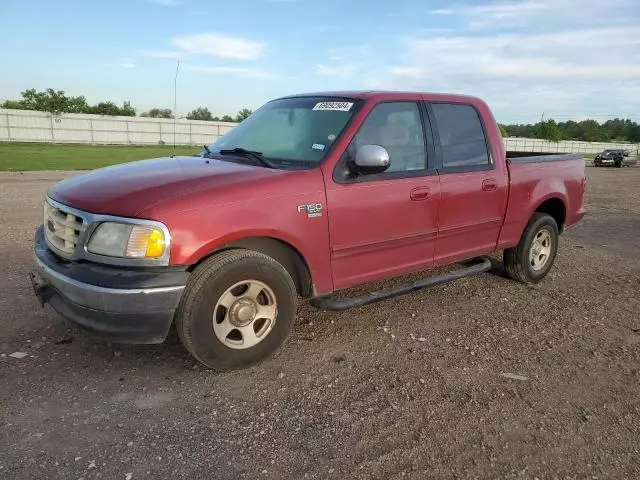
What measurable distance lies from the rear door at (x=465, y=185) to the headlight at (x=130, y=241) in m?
2.44

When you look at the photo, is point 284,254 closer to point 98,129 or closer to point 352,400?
point 352,400

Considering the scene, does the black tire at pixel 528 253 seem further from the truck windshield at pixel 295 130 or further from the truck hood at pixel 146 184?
the truck hood at pixel 146 184

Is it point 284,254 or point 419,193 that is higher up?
point 419,193

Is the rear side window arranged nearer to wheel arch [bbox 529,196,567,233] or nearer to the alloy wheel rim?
wheel arch [bbox 529,196,567,233]

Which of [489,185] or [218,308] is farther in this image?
[489,185]

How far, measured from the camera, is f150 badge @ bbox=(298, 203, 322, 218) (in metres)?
3.66

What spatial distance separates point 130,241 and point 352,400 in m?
1.64

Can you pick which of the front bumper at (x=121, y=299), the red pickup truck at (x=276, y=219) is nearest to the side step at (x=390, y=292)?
the red pickup truck at (x=276, y=219)

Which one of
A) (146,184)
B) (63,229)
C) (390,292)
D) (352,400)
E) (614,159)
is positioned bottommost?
(352,400)

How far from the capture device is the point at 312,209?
3.71 meters

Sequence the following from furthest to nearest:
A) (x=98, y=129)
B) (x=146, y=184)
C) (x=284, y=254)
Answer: (x=98, y=129) → (x=284, y=254) → (x=146, y=184)

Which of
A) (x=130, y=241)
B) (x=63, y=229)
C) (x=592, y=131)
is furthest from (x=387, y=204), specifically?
(x=592, y=131)

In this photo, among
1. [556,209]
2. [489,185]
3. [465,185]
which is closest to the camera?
[465,185]

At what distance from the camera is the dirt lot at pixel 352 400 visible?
104 inches
